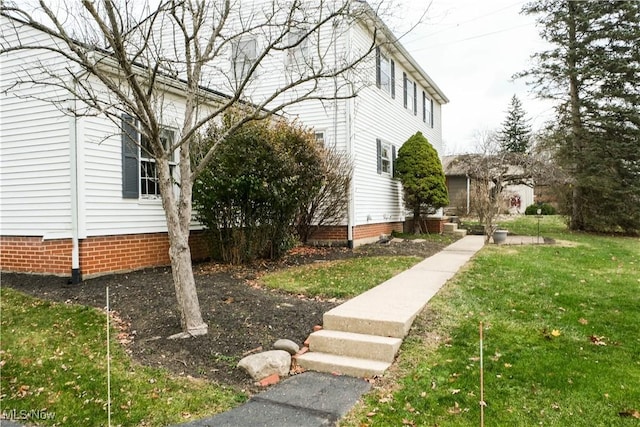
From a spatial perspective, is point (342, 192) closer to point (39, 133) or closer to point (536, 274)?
point (536, 274)

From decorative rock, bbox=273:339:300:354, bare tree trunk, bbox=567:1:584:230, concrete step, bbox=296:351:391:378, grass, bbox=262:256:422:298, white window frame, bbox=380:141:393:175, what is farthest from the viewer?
bare tree trunk, bbox=567:1:584:230

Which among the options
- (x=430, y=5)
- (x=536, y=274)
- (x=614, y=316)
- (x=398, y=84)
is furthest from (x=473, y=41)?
(x=614, y=316)

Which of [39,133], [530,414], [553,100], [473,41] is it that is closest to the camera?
[530,414]

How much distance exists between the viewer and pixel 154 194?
905cm

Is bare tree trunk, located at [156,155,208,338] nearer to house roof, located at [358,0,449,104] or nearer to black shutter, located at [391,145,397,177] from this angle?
house roof, located at [358,0,449,104]

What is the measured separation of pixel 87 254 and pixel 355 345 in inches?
206

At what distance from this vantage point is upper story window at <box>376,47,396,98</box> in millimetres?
13728

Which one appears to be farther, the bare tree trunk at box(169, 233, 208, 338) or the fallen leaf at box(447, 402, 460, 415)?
the bare tree trunk at box(169, 233, 208, 338)

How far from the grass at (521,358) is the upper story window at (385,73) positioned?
8.38 metres

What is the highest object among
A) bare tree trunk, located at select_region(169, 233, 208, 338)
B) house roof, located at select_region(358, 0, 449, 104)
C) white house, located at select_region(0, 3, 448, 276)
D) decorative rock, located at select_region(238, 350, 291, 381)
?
house roof, located at select_region(358, 0, 449, 104)

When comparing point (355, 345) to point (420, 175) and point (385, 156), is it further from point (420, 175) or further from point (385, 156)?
point (420, 175)

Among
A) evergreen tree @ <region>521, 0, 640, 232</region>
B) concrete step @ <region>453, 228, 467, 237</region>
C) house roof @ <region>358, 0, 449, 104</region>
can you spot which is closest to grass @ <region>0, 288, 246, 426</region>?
house roof @ <region>358, 0, 449, 104</region>

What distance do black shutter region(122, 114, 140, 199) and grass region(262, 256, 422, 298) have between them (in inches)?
117

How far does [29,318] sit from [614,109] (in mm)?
18702
